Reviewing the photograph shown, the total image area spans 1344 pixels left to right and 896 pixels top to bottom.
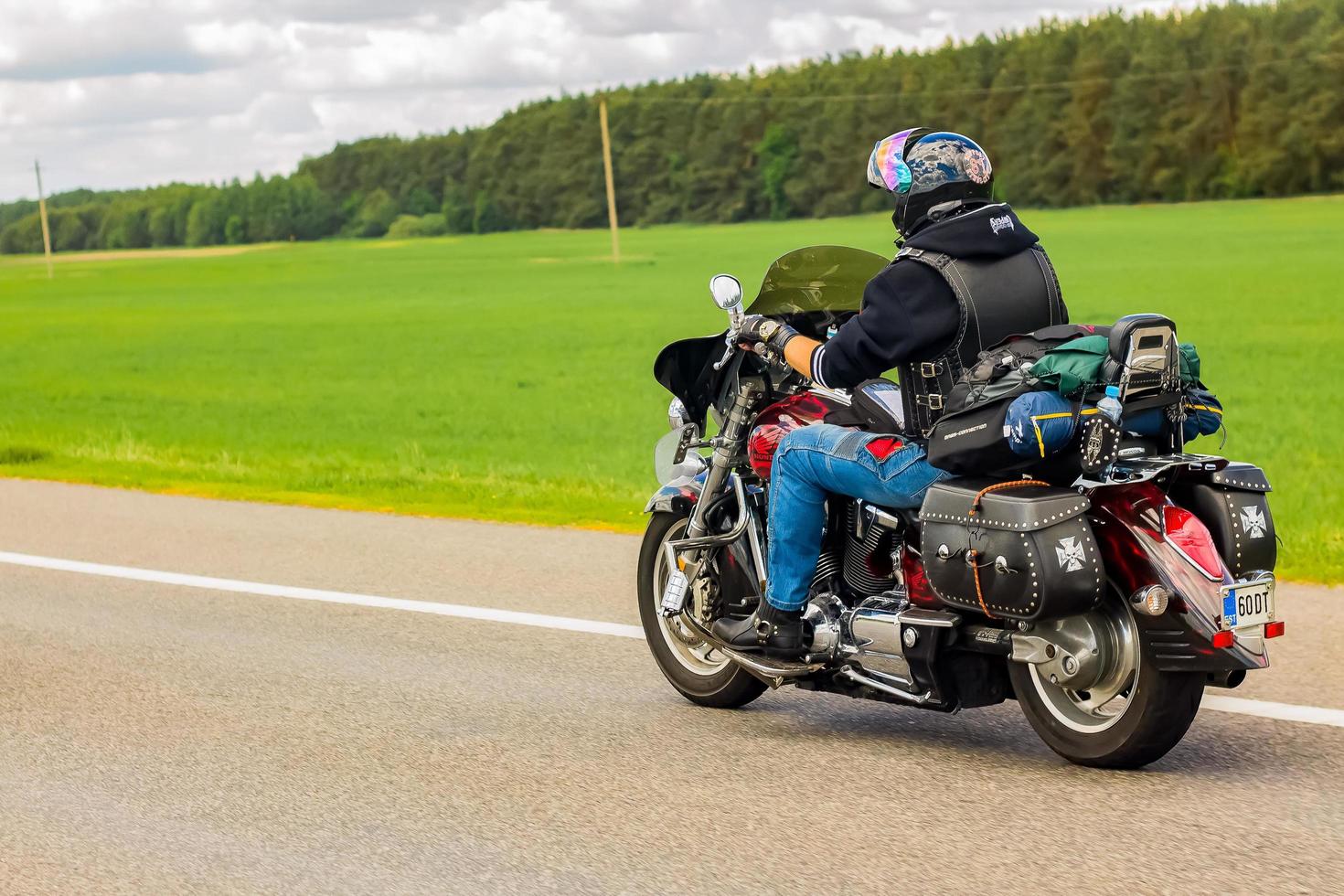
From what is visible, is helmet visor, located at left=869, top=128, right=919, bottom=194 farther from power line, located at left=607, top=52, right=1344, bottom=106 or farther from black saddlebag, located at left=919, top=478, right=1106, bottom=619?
power line, located at left=607, top=52, right=1344, bottom=106

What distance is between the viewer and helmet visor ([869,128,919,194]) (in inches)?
209

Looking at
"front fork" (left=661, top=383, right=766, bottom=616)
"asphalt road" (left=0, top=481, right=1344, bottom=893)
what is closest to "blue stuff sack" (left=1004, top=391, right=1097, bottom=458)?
"asphalt road" (left=0, top=481, right=1344, bottom=893)

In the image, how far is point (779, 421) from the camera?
19.5 feet

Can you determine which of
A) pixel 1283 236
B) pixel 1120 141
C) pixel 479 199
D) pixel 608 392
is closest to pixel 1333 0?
pixel 1120 141

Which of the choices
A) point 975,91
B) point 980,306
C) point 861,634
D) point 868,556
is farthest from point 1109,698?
point 975,91

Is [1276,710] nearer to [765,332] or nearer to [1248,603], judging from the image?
[1248,603]

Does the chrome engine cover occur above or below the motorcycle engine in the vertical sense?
below

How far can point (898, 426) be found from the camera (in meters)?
5.56

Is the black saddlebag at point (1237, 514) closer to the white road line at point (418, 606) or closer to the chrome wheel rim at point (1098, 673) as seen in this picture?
the chrome wheel rim at point (1098, 673)

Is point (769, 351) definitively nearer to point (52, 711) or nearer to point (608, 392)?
point (52, 711)

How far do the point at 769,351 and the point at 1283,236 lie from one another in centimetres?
6686

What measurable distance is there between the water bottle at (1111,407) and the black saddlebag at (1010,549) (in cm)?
25

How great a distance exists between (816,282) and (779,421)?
500 millimetres

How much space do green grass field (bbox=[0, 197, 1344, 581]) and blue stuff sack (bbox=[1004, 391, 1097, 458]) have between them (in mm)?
3931
